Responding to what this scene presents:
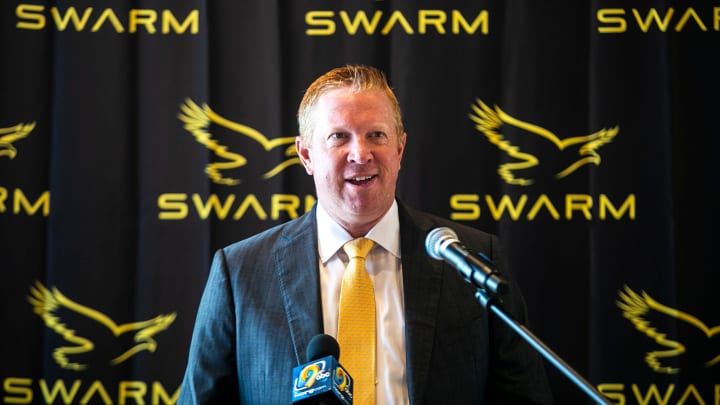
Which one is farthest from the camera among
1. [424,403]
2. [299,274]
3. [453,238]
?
[299,274]

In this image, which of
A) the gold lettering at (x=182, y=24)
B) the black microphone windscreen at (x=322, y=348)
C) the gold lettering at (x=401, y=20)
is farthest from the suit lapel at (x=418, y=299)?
the gold lettering at (x=182, y=24)

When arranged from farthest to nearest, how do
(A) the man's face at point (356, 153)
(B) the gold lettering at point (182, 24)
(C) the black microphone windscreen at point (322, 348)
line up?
→ (B) the gold lettering at point (182, 24) < (A) the man's face at point (356, 153) < (C) the black microphone windscreen at point (322, 348)

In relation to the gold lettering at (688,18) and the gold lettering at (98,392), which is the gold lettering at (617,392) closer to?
the gold lettering at (688,18)

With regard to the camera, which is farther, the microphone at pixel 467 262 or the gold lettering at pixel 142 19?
the gold lettering at pixel 142 19

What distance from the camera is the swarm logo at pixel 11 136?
271cm

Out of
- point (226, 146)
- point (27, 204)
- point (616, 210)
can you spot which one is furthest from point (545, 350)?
point (27, 204)

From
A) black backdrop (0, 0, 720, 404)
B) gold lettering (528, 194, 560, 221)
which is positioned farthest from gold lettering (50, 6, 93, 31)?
gold lettering (528, 194, 560, 221)

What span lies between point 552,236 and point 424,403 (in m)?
1.16

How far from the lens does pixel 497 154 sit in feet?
8.93

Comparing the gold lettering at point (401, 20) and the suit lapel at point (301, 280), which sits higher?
the gold lettering at point (401, 20)

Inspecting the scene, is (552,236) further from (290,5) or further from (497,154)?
(290,5)

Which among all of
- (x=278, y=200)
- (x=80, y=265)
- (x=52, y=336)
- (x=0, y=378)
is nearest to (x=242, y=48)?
(x=278, y=200)

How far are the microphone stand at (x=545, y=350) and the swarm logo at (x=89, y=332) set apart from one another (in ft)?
5.63

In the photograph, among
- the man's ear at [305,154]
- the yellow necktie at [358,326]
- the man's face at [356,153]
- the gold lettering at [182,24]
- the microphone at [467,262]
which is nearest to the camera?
the microphone at [467,262]
